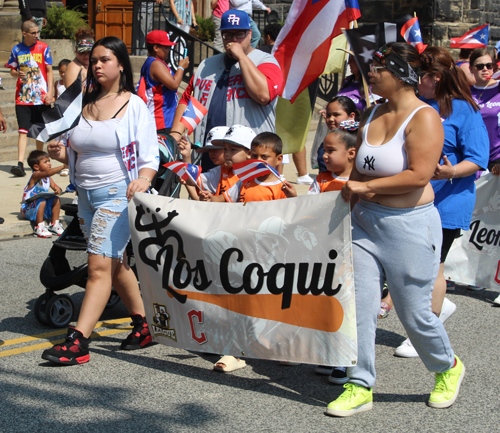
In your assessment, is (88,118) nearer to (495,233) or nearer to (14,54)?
(495,233)

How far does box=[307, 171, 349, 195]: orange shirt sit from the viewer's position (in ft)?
14.9

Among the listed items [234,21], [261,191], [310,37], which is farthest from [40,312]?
[310,37]

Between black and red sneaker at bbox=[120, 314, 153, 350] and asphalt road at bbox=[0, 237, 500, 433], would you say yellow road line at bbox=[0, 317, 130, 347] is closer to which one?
asphalt road at bbox=[0, 237, 500, 433]

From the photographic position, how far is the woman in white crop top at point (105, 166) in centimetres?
457

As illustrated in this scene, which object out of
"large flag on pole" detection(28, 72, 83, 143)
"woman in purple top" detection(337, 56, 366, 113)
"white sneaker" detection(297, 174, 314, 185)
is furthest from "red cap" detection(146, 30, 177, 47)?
"white sneaker" detection(297, 174, 314, 185)

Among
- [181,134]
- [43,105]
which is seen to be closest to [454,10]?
[43,105]

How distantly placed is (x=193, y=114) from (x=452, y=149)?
1978 millimetres

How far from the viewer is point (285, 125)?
20.7 ft

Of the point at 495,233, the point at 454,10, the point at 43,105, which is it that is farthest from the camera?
the point at 454,10

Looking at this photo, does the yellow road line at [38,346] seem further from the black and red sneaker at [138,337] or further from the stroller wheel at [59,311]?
the black and red sneaker at [138,337]

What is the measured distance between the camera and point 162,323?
4473 millimetres

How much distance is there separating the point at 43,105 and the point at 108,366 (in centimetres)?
798

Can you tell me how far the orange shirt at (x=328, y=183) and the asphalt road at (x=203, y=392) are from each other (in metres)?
1.23

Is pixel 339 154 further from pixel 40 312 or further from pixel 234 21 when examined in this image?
pixel 40 312
